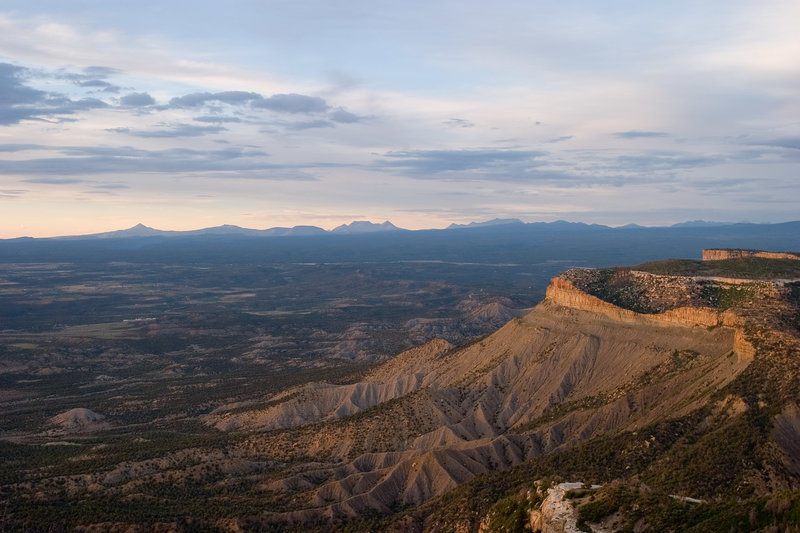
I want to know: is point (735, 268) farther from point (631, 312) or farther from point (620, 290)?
point (631, 312)

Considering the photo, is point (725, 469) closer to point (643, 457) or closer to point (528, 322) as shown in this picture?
point (643, 457)

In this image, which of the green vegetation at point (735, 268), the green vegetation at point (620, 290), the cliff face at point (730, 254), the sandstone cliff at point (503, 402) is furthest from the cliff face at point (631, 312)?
the cliff face at point (730, 254)

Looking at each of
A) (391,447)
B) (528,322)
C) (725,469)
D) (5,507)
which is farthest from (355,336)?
(725,469)

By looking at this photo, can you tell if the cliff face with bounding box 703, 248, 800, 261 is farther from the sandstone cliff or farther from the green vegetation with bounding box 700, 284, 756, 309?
the sandstone cliff

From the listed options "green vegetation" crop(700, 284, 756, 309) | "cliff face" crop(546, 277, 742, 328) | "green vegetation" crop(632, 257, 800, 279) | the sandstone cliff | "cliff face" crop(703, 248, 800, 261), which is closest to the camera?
the sandstone cliff

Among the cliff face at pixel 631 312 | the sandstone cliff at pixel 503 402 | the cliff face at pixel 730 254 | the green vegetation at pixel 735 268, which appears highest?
the cliff face at pixel 730 254

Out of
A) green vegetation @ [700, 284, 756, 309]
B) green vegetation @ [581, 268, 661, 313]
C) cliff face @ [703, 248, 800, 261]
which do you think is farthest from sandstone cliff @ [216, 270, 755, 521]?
cliff face @ [703, 248, 800, 261]

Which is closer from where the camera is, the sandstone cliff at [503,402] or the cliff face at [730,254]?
the sandstone cliff at [503,402]

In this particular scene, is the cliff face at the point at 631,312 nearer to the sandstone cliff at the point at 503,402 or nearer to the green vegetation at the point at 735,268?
the sandstone cliff at the point at 503,402

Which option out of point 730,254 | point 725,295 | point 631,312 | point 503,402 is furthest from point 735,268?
point 503,402

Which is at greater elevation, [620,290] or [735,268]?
[735,268]

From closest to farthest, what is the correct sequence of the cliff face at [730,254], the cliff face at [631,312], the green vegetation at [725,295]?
the cliff face at [631,312]
the green vegetation at [725,295]
the cliff face at [730,254]
